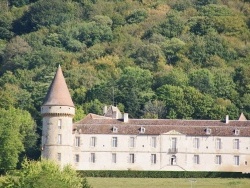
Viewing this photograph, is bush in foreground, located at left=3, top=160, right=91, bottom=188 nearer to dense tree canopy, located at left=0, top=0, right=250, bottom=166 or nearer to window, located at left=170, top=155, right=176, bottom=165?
window, located at left=170, top=155, right=176, bottom=165

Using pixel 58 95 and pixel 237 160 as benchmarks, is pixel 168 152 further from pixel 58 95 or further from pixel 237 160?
pixel 58 95

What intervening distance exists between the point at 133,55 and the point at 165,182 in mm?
60793

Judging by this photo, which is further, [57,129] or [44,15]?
[44,15]

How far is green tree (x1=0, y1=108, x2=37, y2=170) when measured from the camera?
346 ft

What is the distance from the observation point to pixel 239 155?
351 feet

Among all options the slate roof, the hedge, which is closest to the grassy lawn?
the hedge

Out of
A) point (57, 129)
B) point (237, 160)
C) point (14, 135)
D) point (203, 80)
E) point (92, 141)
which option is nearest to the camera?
point (57, 129)

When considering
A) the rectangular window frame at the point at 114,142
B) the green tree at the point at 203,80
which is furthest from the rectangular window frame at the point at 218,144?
the green tree at the point at 203,80

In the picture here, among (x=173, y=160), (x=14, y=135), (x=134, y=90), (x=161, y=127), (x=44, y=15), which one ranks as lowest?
(x=173, y=160)

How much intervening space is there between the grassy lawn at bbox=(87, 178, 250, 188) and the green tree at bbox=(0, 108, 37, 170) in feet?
29.1

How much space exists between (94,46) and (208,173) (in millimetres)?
63611

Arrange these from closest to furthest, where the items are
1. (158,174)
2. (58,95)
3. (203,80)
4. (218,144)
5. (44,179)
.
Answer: (44,179)
(158,174)
(58,95)
(218,144)
(203,80)

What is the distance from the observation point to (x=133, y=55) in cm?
15712

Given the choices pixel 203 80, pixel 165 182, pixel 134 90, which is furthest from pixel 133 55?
pixel 165 182
